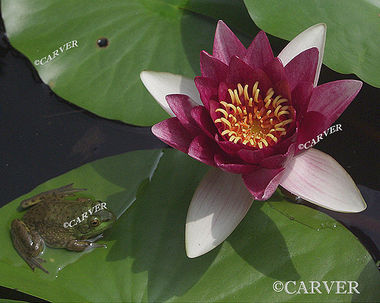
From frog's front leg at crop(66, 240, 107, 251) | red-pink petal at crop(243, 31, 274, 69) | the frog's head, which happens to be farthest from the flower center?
frog's front leg at crop(66, 240, 107, 251)

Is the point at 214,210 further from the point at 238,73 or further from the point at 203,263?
the point at 238,73

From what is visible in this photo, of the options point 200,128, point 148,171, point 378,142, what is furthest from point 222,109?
point 378,142

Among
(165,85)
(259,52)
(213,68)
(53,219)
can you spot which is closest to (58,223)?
(53,219)

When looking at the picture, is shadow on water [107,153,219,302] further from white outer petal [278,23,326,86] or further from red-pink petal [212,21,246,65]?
white outer petal [278,23,326,86]

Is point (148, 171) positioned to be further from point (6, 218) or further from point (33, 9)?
point (33, 9)

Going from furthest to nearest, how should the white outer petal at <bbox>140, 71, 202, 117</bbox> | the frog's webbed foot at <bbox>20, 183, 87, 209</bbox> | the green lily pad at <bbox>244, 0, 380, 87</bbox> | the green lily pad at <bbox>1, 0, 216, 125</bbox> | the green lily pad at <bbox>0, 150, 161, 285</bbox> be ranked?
the green lily pad at <bbox>1, 0, 216, 125</bbox> → the frog's webbed foot at <bbox>20, 183, 87, 209</bbox> → the green lily pad at <bbox>0, 150, 161, 285</bbox> → the green lily pad at <bbox>244, 0, 380, 87</bbox> → the white outer petal at <bbox>140, 71, 202, 117</bbox>

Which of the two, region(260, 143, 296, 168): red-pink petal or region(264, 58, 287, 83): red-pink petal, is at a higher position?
region(264, 58, 287, 83): red-pink petal
